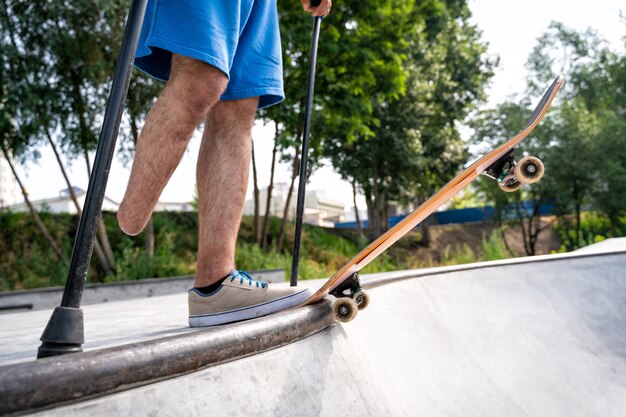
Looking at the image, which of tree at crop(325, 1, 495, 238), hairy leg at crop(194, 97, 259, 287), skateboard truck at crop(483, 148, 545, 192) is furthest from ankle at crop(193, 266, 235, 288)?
tree at crop(325, 1, 495, 238)

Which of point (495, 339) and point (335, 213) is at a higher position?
point (335, 213)

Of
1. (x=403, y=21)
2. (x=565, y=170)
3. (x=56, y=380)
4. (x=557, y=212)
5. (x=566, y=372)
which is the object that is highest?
(x=403, y=21)

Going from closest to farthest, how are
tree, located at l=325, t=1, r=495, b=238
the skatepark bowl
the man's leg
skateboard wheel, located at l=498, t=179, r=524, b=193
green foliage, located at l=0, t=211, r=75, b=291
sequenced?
1. the skatepark bowl
2. the man's leg
3. skateboard wheel, located at l=498, t=179, r=524, b=193
4. green foliage, located at l=0, t=211, r=75, b=291
5. tree, located at l=325, t=1, r=495, b=238

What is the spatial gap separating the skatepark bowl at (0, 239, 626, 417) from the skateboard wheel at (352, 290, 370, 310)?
0.32ft

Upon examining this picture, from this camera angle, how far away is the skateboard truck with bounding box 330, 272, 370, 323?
170 cm

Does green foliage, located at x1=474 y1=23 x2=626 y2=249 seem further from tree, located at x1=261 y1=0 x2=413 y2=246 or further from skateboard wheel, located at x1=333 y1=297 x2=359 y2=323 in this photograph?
skateboard wheel, located at x1=333 y1=297 x2=359 y2=323

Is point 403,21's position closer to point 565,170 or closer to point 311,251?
point 311,251

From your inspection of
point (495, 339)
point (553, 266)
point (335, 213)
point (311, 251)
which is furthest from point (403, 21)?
point (335, 213)

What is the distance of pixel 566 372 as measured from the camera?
94.7 inches

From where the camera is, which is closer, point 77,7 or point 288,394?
point 288,394

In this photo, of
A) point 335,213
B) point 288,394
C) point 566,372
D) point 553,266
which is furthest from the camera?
point 335,213

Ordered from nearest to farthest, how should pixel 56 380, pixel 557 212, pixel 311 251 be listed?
pixel 56 380 < pixel 311 251 < pixel 557 212

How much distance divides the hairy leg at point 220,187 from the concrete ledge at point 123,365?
1.65 feet

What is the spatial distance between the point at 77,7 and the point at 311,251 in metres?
9.17
